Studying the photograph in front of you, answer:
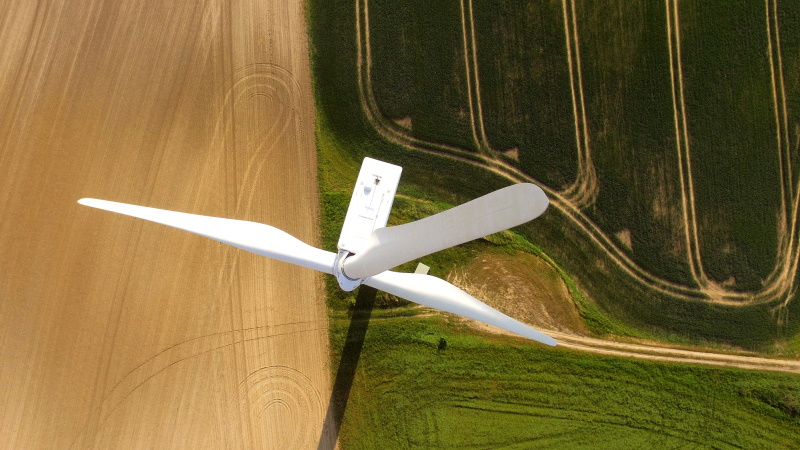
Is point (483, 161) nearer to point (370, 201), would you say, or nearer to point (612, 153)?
point (612, 153)

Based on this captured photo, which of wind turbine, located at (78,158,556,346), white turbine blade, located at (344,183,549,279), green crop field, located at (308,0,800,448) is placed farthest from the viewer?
green crop field, located at (308,0,800,448)

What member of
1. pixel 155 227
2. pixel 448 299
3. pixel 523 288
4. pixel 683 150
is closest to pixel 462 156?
pixel 523 288

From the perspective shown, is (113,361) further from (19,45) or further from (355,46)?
(355,46)

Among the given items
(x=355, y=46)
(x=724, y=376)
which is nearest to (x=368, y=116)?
(x=355, y=46)

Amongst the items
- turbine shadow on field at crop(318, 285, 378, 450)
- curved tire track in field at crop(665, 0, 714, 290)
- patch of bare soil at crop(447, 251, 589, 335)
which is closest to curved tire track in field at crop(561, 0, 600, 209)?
patch of bare soil at crop(447, 251, 589, 335)

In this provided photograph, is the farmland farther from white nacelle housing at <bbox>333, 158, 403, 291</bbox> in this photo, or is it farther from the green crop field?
white nacelle housing at <bbox>333, 158, 403, 291</bbox>
